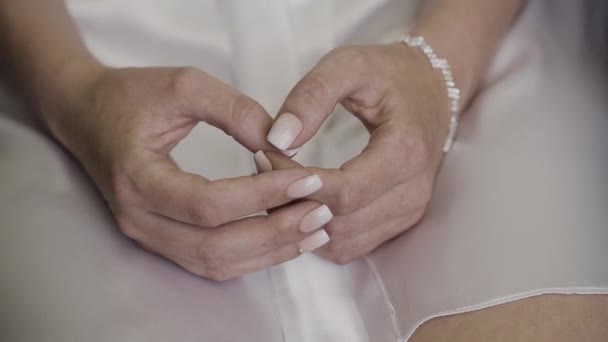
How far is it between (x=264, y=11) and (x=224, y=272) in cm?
31

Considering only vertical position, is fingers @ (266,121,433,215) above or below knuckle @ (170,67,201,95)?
below

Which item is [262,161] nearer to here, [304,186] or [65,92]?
[304,186]

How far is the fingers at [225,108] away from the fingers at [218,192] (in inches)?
1.7

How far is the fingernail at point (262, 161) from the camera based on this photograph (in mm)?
A: 602

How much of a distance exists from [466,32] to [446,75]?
7cm

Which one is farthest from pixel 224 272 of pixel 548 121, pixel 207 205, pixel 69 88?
pixel 548 121

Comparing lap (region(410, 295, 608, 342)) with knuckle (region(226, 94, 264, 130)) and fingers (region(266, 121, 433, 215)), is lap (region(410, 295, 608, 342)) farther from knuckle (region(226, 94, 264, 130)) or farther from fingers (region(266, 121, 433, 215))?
knuckle (region(226, 94, 264, 130))

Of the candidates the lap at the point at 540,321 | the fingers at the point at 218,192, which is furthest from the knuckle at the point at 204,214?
the lap at the point at 540,321

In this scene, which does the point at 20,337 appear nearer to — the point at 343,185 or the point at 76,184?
the point at 76,184

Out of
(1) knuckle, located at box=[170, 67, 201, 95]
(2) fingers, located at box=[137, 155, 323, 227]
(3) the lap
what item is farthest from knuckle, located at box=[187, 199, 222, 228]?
(3) the lap

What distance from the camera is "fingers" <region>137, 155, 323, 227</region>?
0.57 m

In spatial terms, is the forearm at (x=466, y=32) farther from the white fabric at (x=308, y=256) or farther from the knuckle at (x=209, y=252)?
the knuckle at (x=209, y=252)

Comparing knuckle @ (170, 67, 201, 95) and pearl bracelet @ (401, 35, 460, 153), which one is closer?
knuckle @ (170, 67, 201, 95)

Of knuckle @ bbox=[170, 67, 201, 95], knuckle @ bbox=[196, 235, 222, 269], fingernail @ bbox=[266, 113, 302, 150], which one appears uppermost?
knuckle @ bbox=[170, 67, 201, 95]
